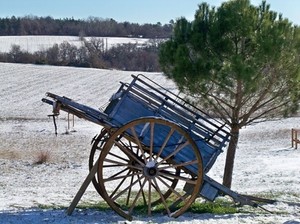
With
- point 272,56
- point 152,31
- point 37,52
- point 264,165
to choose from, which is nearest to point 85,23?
point 152,31

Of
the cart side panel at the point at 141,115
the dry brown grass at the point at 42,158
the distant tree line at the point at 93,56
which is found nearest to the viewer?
the cart side panel at the point at 141,115

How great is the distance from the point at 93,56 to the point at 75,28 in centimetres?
4978

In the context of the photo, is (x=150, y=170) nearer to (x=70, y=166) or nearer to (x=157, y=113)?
(x=157, y=113)

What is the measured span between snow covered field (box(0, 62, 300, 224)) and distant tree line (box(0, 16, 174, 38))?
81.4 meters

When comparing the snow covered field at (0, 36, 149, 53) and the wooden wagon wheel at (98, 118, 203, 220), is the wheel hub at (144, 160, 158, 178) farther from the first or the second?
the snow covered field at (0, 36, 149, 53)

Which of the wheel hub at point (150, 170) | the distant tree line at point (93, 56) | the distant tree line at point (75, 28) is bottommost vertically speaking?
the wheel hub at point (150, 170)

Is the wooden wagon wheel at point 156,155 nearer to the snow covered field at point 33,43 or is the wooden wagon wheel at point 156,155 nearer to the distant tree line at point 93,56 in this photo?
the distant tree line at point 93,56

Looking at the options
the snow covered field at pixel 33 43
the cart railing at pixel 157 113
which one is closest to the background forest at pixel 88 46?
the snow covered field at pixel 33 43

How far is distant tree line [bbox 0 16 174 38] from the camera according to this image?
5276 inches

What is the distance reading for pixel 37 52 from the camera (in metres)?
90.4

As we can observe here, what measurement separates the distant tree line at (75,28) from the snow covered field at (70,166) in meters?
81.4

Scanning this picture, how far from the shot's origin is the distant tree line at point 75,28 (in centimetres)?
13400

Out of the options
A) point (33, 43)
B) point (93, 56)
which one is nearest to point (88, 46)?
point (93, 56)

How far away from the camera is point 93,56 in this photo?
90375mm
